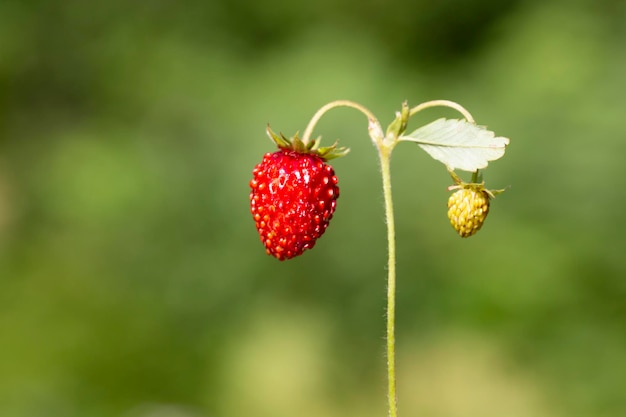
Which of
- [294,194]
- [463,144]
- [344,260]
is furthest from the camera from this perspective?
[344,260]

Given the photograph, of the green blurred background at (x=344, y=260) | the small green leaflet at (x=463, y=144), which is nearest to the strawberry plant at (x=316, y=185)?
the small green leaflet at (x=463, y=144)

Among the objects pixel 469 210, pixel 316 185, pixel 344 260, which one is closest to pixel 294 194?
pixel 316 185

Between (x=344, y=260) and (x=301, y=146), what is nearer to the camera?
(x=301, y=146)

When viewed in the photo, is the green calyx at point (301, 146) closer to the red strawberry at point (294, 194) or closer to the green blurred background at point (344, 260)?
the red strawberry at point (294, 194)

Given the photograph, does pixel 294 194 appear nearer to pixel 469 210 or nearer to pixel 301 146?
pixel 301 146

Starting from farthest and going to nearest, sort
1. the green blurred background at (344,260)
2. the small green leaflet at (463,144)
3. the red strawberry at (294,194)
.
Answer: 1. the green blurred background at (344,260)
2. the red strawberry at (294,194)
3. the small green leaflet at (463,144)

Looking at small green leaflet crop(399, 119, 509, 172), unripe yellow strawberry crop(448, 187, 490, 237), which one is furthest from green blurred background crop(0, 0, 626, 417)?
small green leaflet crop(399, 119, 509, 172)
